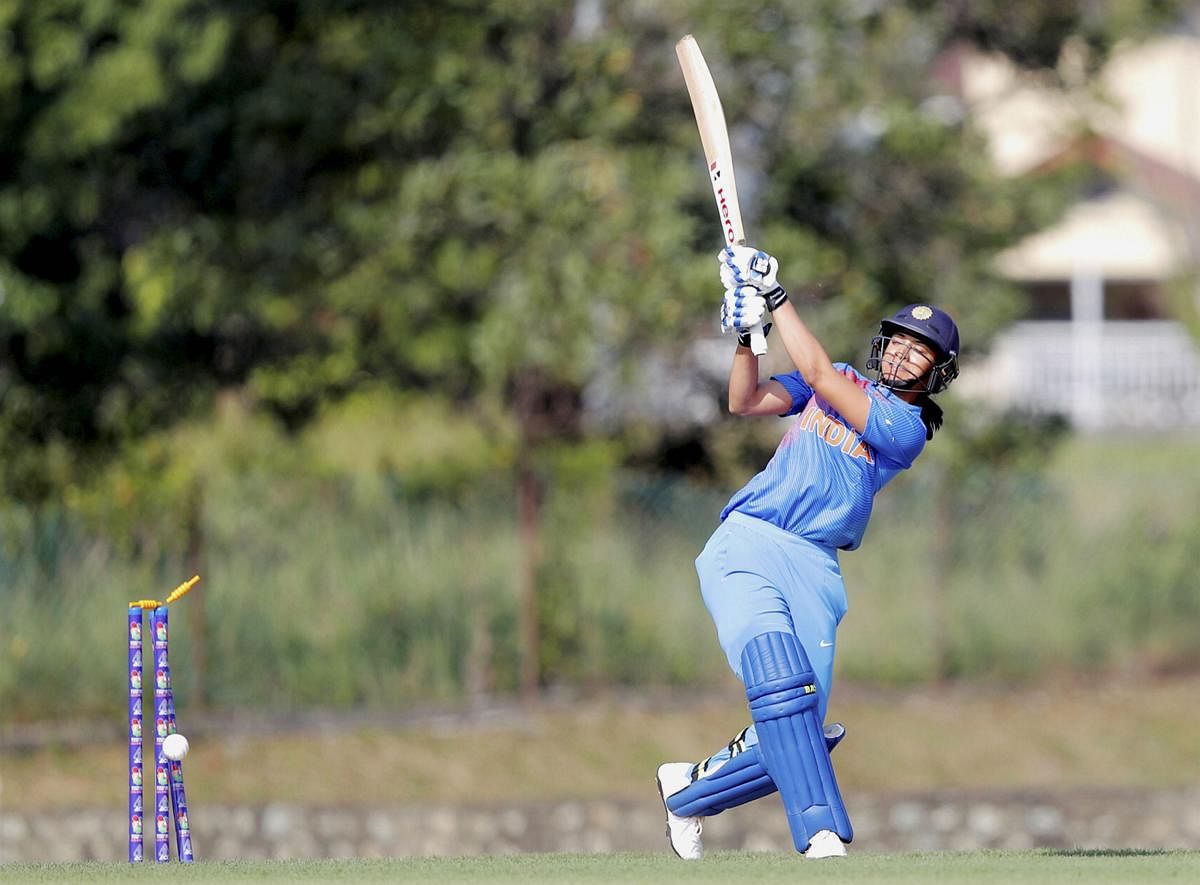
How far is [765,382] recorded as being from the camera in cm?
697

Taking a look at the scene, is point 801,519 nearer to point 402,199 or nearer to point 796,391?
point 796,391

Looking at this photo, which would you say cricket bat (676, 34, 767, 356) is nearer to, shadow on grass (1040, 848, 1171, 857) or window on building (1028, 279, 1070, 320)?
shadow on grass (1040, 848, 1171, 857)

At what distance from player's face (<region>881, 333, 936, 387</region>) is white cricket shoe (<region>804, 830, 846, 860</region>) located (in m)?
1.31

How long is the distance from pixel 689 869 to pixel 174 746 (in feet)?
5.28

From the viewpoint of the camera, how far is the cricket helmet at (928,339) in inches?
265

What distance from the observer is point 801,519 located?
6.76 meters

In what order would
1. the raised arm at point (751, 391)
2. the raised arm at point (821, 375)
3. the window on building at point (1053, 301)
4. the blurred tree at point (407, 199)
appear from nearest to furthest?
1. the raised arm at point (821, 375)
2. the raised arm at point (751, 391)
3. the blurred tree at point (407, 199)
4. the window on building at point (1053, 301)

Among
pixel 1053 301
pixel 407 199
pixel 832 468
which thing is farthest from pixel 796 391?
pixel 1053 301

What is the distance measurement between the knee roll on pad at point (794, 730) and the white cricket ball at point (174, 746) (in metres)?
1.70

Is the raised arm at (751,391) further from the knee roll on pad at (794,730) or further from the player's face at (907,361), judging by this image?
the knee roll on pad at (794,730)

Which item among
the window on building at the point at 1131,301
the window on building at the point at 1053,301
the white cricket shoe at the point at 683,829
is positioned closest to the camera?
the white cricket shoe at the point at 683,829

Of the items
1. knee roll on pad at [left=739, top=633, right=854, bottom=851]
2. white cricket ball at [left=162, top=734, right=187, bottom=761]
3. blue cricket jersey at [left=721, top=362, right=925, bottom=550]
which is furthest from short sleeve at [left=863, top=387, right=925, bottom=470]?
white cricket ball at [left=162, top=734, right=187, bottom=761]

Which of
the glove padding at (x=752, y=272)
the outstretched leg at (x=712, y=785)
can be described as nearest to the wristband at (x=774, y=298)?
the glove padding at (x=752, y=272)

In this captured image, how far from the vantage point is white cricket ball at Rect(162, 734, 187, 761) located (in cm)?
691
